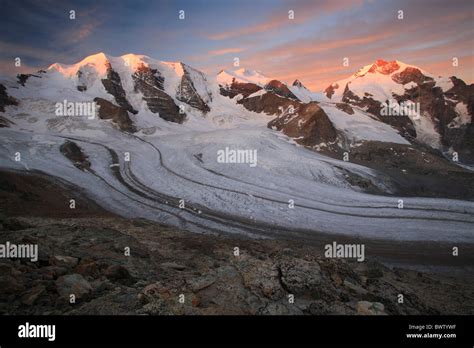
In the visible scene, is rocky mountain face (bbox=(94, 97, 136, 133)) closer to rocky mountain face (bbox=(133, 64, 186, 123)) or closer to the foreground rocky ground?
rocky mountain face (bbox=(133, 64, 186, 123))

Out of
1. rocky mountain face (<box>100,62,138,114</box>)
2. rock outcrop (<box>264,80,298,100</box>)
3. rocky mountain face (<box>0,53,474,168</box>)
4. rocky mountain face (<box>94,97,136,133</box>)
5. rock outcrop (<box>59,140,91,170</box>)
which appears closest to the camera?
rock outcrop (<box>59,140,91,170</box>)

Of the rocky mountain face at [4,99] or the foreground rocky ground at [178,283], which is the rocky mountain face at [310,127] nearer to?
the rocky mountain face at [4,99]

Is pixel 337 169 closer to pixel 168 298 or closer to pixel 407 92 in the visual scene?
pixel 168 298

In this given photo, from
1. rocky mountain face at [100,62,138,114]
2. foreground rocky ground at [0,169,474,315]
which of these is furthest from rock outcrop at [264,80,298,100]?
foreground rocky ground at [0,169,474,315]

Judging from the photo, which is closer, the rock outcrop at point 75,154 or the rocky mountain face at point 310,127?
the rock outcrop at point 75,154

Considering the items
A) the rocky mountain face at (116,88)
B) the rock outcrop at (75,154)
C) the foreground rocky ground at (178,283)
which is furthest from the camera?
the rocky mountain face at (116,88)

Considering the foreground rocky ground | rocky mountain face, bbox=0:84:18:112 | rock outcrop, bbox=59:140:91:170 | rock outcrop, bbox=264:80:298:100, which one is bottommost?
the foreground rocky ground
